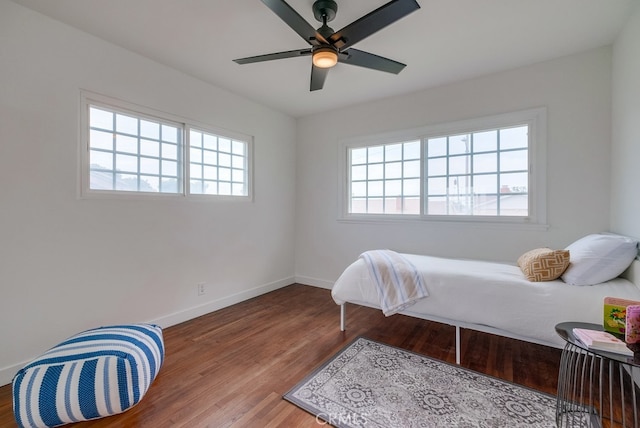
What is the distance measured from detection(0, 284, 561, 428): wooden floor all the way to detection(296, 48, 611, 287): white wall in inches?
36.4

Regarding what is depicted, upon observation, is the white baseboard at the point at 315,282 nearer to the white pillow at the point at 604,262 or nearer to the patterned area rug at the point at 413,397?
the patterned area rug at the point at 413,397

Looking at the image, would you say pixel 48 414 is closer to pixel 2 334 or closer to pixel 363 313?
pixel 2 334

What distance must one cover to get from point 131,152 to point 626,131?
4.13 m

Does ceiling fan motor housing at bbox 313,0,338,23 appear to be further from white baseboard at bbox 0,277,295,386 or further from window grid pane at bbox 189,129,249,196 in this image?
white baseboard at bbox 0,277,295,386

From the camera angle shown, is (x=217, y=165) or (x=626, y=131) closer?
(x=626, y=131)

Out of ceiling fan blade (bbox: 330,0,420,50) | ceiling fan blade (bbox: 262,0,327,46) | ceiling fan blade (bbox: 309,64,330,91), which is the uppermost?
ceiling fan blade (bbox: 262,0,327,46)

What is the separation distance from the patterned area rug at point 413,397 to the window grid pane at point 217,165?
2296 millimetres

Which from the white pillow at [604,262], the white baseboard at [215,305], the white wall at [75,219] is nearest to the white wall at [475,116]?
the white baseboard at [215,305]

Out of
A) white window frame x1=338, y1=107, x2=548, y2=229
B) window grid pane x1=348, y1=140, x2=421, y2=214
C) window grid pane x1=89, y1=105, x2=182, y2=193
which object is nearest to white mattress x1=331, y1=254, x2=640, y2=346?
white window frame x1=338, y1=107, x2=548, y2=229

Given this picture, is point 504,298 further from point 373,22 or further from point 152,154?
point 152,154

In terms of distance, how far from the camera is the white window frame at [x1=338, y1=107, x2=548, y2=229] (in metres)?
2.81

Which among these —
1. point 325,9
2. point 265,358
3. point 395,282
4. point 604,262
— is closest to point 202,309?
point 265,358

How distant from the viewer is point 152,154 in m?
2.85

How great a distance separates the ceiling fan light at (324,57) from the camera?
1.90 meters
